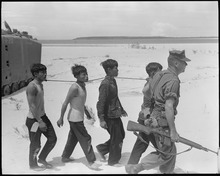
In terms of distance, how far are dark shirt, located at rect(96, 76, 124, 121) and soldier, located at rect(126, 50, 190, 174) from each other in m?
0.49

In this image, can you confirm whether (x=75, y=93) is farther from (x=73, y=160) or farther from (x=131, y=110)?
(x=131, y=110)

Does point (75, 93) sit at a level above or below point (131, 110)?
above

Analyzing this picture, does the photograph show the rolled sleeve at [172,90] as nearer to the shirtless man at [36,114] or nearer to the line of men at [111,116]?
the line of men at [111,116]

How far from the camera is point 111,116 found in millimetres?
4566

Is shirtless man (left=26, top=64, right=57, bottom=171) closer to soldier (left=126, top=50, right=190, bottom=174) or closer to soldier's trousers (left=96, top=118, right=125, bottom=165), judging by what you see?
soldier's trousers (left=96, top=118, right=125, bottom=165)

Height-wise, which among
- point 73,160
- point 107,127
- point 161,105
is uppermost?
point 161,105

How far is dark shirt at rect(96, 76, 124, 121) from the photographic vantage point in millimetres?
4465

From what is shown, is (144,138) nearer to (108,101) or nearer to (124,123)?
(108,101)

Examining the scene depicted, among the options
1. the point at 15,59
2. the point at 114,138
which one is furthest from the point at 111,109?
the point at 15,59

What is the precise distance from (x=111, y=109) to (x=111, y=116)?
0.09m

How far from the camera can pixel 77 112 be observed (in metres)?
4.52

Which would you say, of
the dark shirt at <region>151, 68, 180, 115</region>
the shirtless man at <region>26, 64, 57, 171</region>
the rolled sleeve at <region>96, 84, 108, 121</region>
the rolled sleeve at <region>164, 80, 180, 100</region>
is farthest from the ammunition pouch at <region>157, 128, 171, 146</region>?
the shirtless man at <region>26, 64, 57, 171</region>

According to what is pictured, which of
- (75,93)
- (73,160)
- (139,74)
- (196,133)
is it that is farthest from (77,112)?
(139,74)

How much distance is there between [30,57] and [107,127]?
664cm
